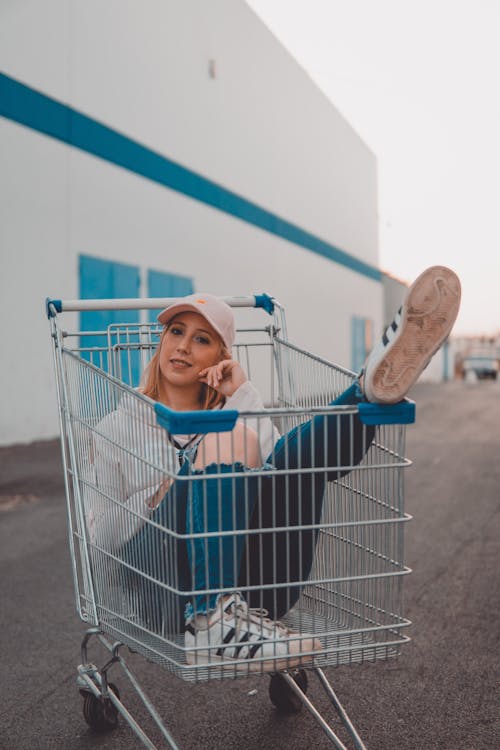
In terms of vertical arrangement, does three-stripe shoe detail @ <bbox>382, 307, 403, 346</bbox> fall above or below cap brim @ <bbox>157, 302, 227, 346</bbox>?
below

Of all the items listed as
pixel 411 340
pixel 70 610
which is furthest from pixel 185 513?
pixel 70 610

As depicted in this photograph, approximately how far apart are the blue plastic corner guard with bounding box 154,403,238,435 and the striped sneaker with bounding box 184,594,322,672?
0.46 metres

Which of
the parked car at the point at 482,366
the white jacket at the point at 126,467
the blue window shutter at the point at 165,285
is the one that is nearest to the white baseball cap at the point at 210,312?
the white jacket at the point at 126,467

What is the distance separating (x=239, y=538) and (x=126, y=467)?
14.0 inches

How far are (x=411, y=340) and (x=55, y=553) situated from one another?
3266 millimetres

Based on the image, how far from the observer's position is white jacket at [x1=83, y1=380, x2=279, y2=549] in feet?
5.95

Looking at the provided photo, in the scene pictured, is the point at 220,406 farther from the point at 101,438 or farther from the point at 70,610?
the point at 70,610

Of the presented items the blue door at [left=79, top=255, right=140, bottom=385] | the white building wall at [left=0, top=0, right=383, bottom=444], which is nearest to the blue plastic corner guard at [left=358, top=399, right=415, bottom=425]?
the white building wall at [left=0, top=0, right=383, bottom=444]

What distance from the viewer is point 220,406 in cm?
247

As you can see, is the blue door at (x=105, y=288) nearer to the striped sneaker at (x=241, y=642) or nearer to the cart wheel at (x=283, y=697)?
the cart wheel at (x=283, y=697)

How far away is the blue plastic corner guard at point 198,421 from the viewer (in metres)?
1.64

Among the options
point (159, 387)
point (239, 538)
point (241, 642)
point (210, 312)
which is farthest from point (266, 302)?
point (241, 642)

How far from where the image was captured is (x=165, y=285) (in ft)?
38.6

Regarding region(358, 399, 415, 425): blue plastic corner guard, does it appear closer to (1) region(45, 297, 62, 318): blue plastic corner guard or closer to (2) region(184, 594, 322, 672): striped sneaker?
(2) region(184, 594, 322, 672): striped sneaker
